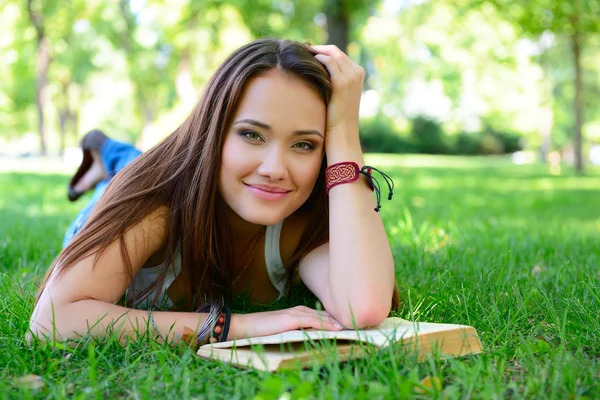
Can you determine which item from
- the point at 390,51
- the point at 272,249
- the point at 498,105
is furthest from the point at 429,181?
the point at 498,105

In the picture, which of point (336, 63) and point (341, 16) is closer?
point (336, 63)

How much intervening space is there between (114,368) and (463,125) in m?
→ 45.6

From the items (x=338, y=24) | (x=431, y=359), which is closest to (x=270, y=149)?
(x=431, y=359)

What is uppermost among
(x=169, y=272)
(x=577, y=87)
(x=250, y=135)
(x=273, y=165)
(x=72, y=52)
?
(x=72, y=52)

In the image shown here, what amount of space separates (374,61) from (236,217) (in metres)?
30.4

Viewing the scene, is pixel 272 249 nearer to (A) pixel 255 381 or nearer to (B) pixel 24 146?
(A) pixel 255 381

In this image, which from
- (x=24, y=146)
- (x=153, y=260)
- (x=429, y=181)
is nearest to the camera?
(x=153, y=260)

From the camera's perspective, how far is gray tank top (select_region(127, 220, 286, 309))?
2.54 m

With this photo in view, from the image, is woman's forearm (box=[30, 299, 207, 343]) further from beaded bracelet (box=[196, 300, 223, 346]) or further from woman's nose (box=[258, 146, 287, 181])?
woman's nose (box=[258, 146, 287, 181])

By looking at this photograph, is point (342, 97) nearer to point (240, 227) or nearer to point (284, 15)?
point (240, 227)

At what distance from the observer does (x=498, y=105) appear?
40.9 metres

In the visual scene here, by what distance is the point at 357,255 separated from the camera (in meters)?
2.26

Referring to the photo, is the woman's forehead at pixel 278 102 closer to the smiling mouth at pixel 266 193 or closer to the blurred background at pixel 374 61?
the smiling mouth at pixel 266 193

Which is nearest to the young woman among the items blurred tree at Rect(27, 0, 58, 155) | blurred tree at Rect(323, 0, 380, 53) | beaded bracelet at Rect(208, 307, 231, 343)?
beaded bracelet at Rect(208, 307, 231, 343)
